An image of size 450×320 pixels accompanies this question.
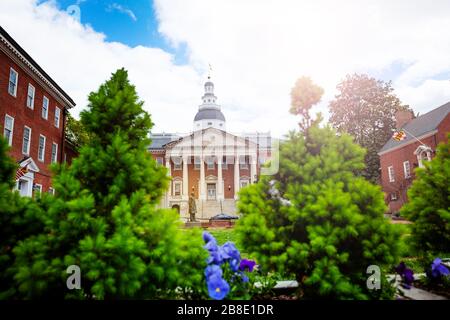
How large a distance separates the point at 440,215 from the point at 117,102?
13.0 feet

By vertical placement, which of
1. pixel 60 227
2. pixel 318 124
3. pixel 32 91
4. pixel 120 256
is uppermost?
pixel 32 91

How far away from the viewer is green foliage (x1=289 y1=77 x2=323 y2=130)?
3512 mm

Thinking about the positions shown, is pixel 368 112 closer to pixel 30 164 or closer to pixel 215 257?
pixel 30 164

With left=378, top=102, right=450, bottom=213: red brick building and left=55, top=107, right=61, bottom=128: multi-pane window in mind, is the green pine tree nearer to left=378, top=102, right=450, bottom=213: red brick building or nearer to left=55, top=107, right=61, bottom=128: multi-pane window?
left=55, top=107, right=61, bottom=128: multi-pane window

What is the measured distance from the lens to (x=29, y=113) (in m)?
18.6

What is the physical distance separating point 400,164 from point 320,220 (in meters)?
31.9

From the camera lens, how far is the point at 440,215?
346cm

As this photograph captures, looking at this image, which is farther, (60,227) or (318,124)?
(318,124)

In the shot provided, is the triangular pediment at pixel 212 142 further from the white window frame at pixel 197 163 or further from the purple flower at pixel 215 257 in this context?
the purple flower at pixel 215 257

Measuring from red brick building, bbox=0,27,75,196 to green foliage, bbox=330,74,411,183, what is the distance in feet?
98.8

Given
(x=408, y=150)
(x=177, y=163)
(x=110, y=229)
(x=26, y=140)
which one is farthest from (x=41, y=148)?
(x=408, y=150)

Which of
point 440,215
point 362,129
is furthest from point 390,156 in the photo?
point 440,215
